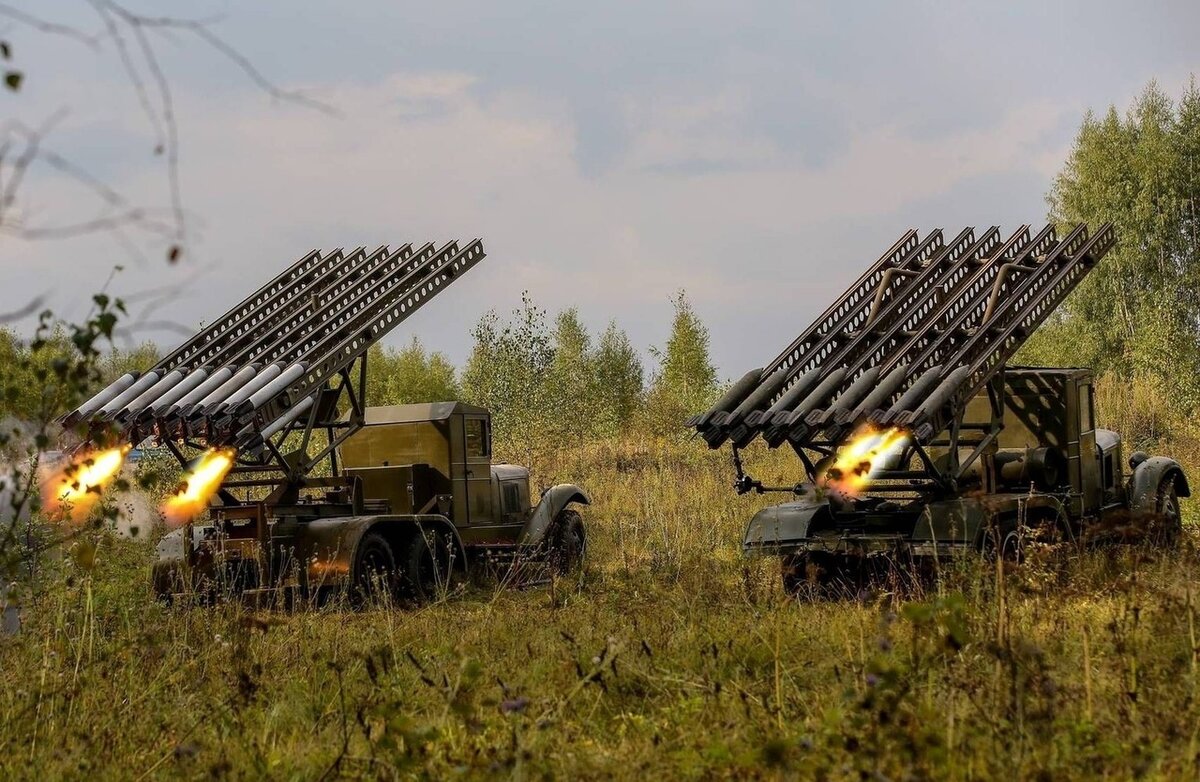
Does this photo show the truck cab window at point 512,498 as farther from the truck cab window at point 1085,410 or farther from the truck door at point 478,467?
the truck cab window at point 1085,410

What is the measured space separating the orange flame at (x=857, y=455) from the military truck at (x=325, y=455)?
3.07m

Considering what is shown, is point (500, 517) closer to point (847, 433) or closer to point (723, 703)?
point (847, 433)

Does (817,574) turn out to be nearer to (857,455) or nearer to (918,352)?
(857,455)

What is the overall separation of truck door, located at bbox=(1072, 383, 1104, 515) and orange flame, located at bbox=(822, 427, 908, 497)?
2590 mm

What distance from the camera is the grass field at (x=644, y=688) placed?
496 centimetres

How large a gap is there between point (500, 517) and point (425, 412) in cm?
172

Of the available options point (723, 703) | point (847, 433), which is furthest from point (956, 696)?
point (847, 433)

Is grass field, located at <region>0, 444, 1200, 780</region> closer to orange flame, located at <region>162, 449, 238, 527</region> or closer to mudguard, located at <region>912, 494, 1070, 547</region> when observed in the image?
mudguard, located at <region>912, 494, 1070, 547</region>

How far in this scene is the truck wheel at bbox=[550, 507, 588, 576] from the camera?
1620cm

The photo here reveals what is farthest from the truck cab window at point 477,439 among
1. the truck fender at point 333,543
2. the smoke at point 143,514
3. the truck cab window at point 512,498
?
the smoke at point 143,514

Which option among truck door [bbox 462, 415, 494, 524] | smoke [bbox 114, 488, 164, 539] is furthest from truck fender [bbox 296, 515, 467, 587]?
smoke [bbox 114, 488, 164, 539]

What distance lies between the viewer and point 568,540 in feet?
53.9

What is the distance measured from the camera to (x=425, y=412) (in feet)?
50.4

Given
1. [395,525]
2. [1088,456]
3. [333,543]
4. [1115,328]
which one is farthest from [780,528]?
[1115,328]
